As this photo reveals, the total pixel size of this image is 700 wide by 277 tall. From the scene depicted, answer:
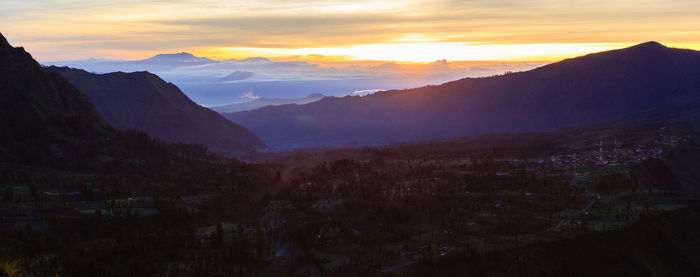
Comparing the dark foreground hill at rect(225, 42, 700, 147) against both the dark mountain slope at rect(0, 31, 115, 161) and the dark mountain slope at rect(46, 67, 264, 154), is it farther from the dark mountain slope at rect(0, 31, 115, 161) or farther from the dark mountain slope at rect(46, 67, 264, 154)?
the dark mountain slope at rect(0, 31, 115, 161)

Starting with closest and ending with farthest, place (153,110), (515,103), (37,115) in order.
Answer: (37,115) < (153,110) < (515,103)

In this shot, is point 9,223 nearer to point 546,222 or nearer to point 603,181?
point 546,222

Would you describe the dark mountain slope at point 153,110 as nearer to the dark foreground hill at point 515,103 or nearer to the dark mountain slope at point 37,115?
the dark foreground hill at point 515,103

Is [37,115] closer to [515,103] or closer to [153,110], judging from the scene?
[153,110]

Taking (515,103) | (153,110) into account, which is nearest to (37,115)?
(153,110)

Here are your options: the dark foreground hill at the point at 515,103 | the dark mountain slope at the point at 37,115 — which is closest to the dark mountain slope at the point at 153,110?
the dark foreground hill at the point at 515,103

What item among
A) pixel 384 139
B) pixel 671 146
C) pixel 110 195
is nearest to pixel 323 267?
pixel 110 195

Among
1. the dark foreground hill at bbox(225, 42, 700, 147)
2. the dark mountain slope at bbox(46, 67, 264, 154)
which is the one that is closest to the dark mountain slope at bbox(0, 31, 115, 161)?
the dark mountain slope at bbox(46, 67, 264, 154)
